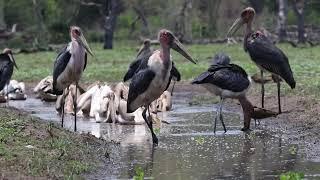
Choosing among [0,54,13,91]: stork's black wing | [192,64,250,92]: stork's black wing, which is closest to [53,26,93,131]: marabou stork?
[192,64,250,92]: stork's black wing

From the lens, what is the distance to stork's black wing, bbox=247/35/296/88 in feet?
44.1

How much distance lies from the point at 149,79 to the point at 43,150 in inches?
93.1

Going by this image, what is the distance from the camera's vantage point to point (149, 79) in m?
10.4

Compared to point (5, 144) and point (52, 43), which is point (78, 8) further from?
point (5, 144)

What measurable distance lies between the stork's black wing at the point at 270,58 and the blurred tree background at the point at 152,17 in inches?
1231

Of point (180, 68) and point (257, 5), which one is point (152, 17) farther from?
point (180, 68)

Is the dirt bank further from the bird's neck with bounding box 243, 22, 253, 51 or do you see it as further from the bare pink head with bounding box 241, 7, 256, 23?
A: the bare pink head with bounding box 241, 7, 256, 23

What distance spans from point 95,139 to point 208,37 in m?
37.2

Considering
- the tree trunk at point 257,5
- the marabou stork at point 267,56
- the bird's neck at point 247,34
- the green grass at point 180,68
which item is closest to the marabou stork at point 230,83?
the marabou stork at point 267,56

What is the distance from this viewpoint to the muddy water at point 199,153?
7.95 metres

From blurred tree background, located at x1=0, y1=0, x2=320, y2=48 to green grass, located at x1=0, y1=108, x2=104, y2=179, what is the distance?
1396 inches

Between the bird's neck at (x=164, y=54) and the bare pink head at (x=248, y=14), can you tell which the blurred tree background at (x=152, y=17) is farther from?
the bird's neck at (x=164, y=54)

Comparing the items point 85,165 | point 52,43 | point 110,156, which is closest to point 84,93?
point 110,156

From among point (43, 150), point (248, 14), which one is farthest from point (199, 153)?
point (248, 14)
